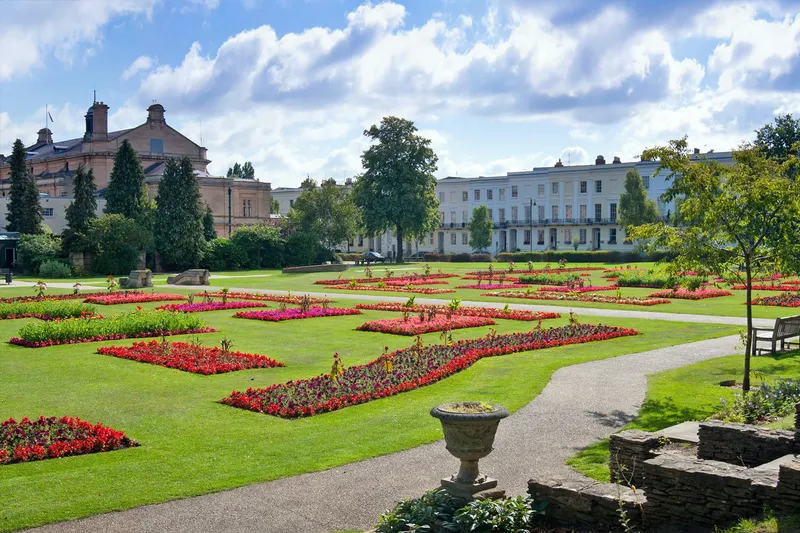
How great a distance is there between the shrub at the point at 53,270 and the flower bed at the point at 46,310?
88.9ft

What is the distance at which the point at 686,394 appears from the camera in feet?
43.3

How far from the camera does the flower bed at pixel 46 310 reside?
25203 millimetres

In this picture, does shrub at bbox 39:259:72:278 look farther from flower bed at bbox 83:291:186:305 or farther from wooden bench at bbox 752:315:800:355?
wooden bench at bbox 752:315:800:355

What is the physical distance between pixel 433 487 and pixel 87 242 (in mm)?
50179

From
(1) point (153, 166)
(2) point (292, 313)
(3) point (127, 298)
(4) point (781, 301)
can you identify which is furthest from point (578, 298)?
(1) point (153, 166)

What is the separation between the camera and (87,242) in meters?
54.3

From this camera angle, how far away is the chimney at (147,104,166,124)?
90.2 meters

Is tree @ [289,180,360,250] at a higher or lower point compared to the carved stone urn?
higher

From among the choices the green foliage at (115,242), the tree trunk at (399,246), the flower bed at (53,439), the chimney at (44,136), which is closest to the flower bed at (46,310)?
the flower bed at (53,439)

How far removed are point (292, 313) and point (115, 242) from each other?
33.4m

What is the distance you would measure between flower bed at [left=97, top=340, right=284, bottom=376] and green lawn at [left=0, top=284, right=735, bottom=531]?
1.23ft

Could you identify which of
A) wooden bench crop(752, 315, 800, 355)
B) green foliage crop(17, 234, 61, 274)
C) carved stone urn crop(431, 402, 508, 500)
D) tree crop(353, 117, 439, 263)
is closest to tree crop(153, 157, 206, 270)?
green foliage crop(17, 234, 61, 274)

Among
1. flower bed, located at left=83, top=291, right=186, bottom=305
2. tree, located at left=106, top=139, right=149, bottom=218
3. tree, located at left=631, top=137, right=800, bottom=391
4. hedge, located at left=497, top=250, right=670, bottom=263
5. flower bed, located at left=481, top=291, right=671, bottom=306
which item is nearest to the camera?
tree, located at left=631, top=137, right=800, bottom=391

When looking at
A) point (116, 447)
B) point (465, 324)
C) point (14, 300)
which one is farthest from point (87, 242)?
point (116, 447)
